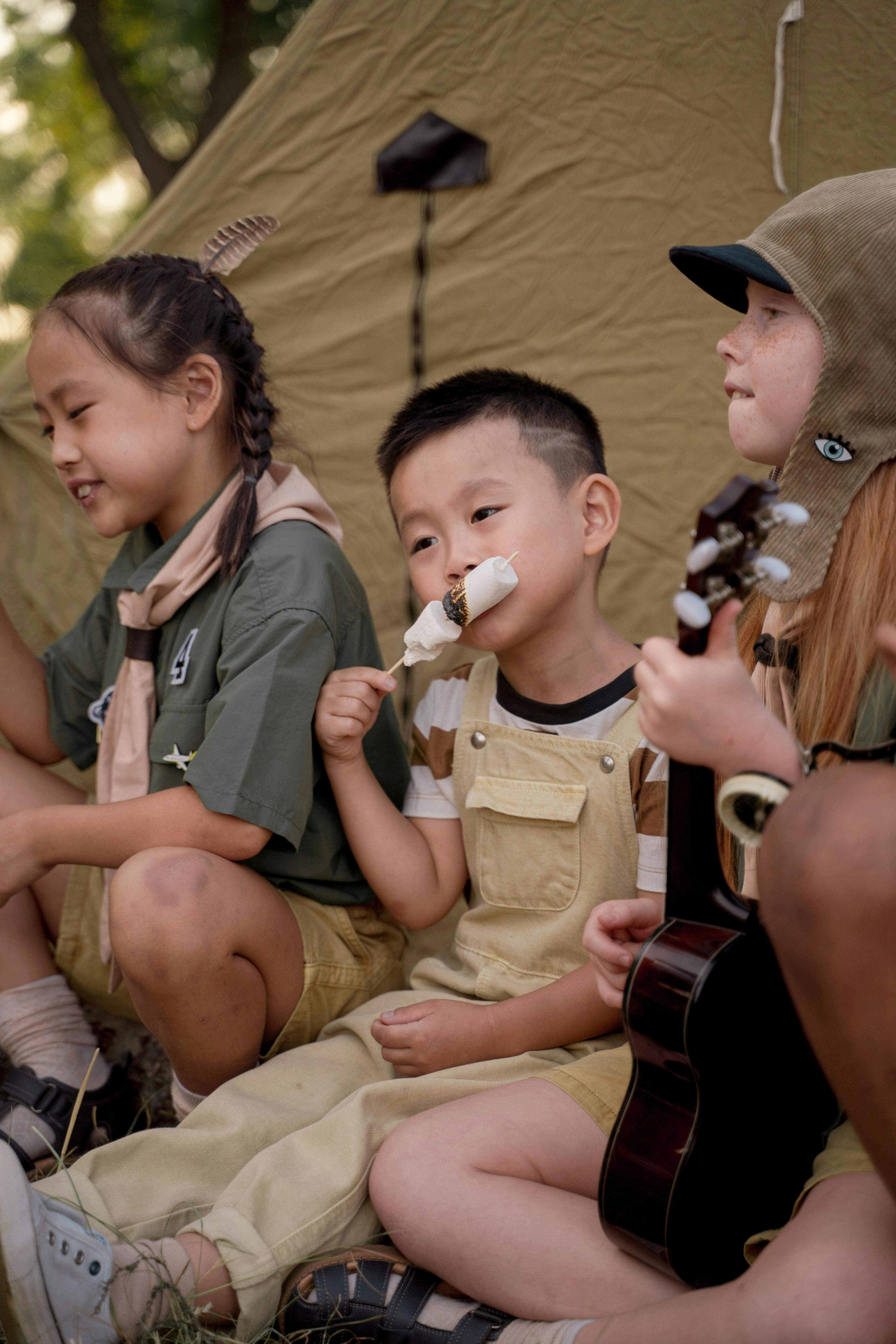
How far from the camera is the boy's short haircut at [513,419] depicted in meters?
1.62

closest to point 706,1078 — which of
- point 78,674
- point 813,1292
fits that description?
point 813,1292

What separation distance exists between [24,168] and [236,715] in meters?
7.85

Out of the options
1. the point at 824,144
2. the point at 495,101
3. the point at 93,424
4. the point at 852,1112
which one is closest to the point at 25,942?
the point at 93,424

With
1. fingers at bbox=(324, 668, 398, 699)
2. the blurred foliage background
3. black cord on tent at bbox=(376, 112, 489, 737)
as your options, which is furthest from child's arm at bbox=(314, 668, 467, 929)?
the blurred foliage background

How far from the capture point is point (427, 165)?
2.31 metres

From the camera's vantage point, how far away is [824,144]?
89.4 inches

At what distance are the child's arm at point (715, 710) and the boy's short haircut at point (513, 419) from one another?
625 mm

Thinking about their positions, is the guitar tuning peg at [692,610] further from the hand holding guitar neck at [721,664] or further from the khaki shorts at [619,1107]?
the khaki shorts at [619,1107]

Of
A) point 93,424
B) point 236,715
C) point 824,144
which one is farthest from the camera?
point 824,144

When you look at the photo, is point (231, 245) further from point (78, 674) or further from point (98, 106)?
point (98, 106)

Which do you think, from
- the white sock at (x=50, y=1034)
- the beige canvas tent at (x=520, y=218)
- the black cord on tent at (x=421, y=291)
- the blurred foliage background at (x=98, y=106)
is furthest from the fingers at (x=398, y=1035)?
the blurred foliage background at (x=98, y=106)

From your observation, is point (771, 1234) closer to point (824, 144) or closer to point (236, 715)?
point (236, 715)

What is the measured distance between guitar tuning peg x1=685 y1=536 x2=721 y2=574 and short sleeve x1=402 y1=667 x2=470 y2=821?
2.44ft

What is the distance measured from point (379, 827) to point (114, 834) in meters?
0.36
